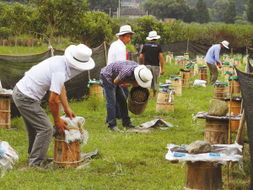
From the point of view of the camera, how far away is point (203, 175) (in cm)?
640

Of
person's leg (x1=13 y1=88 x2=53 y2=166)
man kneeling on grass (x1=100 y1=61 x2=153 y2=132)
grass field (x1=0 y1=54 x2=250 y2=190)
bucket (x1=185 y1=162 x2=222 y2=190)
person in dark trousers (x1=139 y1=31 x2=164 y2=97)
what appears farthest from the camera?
person in dark trousers (x1=139 y1=31 x2=164 y2=97)

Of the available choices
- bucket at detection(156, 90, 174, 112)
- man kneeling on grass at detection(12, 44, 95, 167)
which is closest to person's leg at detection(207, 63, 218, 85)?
bucket at detection(156, 90, 174, 112)

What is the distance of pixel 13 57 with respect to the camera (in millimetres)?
12680

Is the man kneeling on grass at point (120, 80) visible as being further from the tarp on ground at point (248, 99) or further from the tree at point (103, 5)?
the tree at point (103, 5)

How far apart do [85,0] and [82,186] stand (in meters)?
25.4

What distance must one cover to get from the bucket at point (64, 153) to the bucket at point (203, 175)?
2208mm

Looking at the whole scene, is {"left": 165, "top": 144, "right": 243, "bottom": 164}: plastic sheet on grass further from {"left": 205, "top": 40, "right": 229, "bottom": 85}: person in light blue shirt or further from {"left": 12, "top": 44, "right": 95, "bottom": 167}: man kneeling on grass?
{"left": 205, "top": 40, "right": 229, "bottom": 85}: person in light blue shirt

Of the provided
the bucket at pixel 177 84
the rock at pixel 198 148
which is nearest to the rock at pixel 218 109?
the rock at pixel 198 148

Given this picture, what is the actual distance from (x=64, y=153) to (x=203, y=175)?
2.43m

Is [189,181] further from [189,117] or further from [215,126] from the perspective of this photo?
[189,117]

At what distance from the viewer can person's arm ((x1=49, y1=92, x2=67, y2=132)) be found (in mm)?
7301

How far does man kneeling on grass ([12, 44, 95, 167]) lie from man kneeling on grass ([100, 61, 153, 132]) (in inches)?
89.3

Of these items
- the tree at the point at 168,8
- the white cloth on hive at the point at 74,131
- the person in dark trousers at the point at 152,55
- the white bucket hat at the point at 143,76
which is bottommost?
the tree at the point at 168,8

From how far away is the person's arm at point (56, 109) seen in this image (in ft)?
24.0
